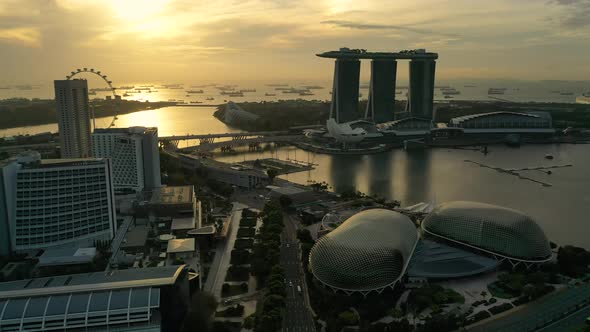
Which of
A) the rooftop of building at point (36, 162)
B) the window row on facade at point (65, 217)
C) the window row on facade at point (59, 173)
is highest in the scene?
the rooftop of building at point (36, 162)

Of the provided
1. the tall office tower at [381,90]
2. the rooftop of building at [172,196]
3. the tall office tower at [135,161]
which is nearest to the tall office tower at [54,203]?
the rooftop of building at [172,196]

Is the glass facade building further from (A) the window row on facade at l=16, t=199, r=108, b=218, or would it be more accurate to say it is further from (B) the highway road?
Result: (A) the window row on facade at l=16, t=199, r=108, b=218

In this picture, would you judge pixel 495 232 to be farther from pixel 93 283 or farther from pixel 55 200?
pixel 55 200

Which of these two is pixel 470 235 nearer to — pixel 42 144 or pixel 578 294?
pixel 578 294

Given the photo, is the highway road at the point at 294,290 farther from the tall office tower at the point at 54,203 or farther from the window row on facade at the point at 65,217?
the window row on facade at the point at 65,217

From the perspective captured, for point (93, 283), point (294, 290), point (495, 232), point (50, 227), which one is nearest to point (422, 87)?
point (495, 232)

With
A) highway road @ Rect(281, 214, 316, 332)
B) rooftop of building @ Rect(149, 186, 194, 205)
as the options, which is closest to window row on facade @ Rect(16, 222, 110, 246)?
rooftop of building @ Rect(149, 186, 194, 205)

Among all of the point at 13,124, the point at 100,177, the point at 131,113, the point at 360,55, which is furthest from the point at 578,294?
the point at 131,113
